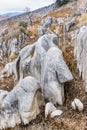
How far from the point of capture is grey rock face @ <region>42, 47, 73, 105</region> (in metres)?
17.0

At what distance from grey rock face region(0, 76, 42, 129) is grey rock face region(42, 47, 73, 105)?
71 cm

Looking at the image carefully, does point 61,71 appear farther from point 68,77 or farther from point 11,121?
point 11,121

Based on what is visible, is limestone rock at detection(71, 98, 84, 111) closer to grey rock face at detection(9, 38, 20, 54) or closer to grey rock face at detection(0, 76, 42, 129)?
grey rock face at detection(0, 76, 42, 129)

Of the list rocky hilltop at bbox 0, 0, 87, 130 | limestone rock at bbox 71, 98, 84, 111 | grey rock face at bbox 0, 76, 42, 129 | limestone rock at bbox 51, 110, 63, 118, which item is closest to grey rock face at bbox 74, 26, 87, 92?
rocky hilltop at bbox 0, 0, 87, 130

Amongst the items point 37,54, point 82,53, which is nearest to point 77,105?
point 82,53

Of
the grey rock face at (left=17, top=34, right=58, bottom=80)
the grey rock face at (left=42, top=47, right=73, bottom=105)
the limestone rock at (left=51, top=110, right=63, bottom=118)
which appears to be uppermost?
A: the grey rock face at (left=17, top=34, right=58, bottom=80)

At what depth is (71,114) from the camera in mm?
15875

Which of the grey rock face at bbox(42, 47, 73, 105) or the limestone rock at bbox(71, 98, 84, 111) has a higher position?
the grey rock face at bbox(42, 47, 73, 105)

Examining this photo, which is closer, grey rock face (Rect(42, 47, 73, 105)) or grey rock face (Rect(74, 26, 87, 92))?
grey rock face (Rect(42, 47, 73, 105))

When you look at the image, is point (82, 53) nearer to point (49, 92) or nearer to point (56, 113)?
point (49, 92)

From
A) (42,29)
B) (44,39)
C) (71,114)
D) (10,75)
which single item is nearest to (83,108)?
(71,114)

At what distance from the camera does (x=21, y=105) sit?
16.5 m

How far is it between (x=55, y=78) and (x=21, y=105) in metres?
2.38

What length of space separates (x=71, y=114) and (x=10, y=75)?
9.32 m
